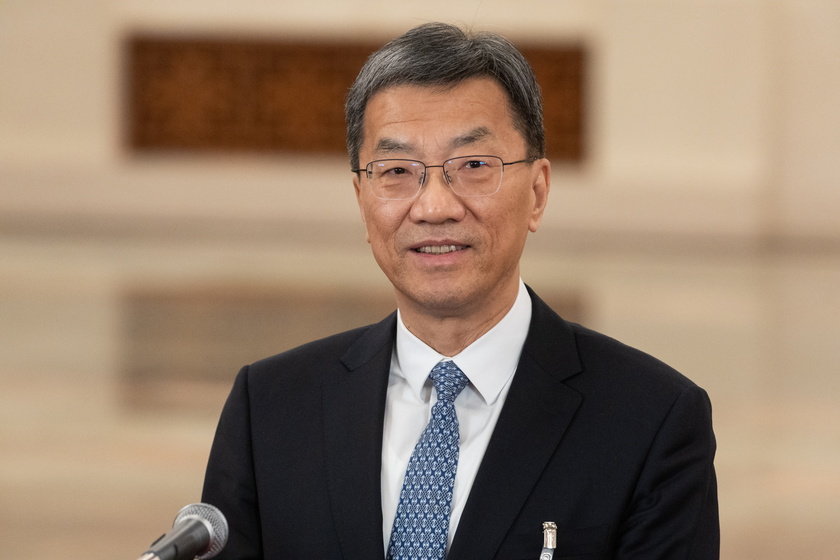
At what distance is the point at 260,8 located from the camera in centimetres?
1695

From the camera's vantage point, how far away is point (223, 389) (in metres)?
6.70

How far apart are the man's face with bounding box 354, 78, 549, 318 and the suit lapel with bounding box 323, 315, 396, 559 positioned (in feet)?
0.49

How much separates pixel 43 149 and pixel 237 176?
2.92m

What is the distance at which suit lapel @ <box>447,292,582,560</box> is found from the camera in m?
1.79

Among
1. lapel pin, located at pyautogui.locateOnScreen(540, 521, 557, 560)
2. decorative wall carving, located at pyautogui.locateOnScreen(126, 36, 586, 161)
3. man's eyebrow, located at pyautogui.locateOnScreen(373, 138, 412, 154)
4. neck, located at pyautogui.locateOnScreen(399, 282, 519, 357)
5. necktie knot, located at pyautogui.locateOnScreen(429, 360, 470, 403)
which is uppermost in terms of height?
decorative wall carving, located at pyautogui.locateOnScreen(126, 36, 586, 161)

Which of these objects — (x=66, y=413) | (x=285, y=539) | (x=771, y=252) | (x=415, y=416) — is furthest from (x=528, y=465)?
(x=771, y=252)

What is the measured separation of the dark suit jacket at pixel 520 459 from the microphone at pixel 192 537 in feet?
1.67

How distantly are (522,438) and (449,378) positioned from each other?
0.57ft

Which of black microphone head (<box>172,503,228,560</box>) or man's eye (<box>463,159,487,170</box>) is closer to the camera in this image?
black microphone head (<box>172,503,228,560</box>)

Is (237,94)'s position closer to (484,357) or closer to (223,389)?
(223,389)

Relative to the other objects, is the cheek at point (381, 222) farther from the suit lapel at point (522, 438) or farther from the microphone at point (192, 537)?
the microphone at point (192, 537)

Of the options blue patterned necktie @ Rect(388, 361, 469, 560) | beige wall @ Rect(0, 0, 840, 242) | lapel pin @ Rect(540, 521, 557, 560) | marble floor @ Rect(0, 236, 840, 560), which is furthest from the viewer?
beige wall @ Rect(0, 0, 840, 242)

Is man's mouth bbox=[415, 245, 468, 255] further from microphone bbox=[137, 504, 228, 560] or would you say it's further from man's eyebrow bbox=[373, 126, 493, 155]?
microphone bbox=[137, 504, 228, 560]

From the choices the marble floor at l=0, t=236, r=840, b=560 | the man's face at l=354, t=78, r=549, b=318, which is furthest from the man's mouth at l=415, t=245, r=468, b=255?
the marble floor at l=0, t=236, r=840, b=560
